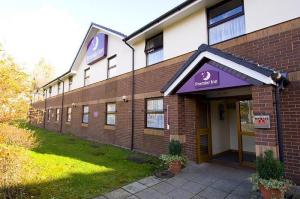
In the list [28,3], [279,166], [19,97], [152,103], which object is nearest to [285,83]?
[279,166]

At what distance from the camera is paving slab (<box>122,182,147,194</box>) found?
5.52 m

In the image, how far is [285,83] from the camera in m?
5.36

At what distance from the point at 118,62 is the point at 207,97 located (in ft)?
20.9

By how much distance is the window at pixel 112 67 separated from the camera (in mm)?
12969

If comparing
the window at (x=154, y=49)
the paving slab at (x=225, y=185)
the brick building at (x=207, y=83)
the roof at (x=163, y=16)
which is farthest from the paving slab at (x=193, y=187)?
the roof at (x=163, y=16)

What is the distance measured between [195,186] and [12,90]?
20.2 feet

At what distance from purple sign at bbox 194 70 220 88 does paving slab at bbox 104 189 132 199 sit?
144 inches

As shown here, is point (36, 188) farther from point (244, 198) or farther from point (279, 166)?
point (279, 166)

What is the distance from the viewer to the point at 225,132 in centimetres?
909

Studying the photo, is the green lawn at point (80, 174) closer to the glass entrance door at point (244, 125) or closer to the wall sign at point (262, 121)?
the glass entrance door at point (244, 125)

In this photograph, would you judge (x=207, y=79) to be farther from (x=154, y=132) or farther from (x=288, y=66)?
(x=154, y=132)

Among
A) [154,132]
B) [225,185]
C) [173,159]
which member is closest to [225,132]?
[154,132]

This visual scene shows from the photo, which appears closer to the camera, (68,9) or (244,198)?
(244,198)

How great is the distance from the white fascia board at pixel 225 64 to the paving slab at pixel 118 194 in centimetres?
351
